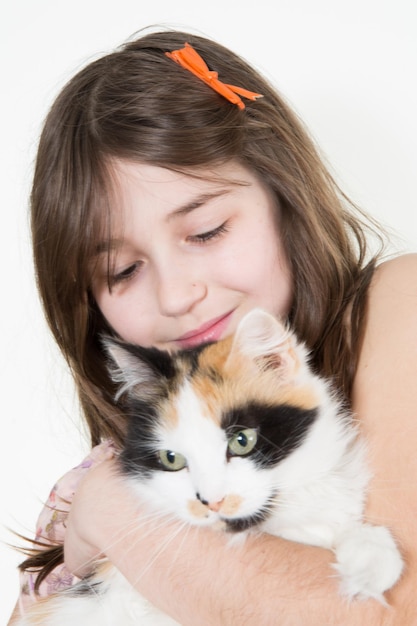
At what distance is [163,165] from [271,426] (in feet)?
1.96

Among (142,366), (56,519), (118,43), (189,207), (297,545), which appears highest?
(118,43)

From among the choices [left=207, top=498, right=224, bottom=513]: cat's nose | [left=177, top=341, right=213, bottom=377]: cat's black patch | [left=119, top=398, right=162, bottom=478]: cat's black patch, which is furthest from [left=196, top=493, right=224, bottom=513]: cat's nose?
[left=177, top=341, right=213, bottom=377]: cat's black patch

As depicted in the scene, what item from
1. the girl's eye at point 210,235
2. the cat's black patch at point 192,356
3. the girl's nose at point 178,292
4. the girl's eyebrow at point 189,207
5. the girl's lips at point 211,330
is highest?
the girl's eyebrow at point 189,207

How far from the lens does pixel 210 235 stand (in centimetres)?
172

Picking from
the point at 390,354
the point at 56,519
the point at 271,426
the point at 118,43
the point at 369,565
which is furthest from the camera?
the point at 118,43

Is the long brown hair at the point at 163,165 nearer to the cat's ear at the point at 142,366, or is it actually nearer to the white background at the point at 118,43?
the cat's ear at the point at 142,366

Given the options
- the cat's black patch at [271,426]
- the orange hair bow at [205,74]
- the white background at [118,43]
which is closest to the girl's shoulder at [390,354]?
the cat's black patch at [271,426]

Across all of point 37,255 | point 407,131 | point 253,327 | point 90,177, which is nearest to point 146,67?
point 90,177

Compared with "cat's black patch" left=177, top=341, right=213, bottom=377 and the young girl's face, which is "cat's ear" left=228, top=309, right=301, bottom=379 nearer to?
"cat's black patch" left=177, top=341, right=213, bottom=377

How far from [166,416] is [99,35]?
151cm

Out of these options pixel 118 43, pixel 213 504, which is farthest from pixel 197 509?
pixel 118 43

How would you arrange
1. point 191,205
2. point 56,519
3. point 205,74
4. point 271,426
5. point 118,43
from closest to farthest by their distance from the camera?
point 271,426, point 191,205, point 205,74, point 56,519, point 118,43

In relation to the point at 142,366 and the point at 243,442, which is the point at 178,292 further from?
the point at 243,442

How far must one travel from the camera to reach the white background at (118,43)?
8.10ft
